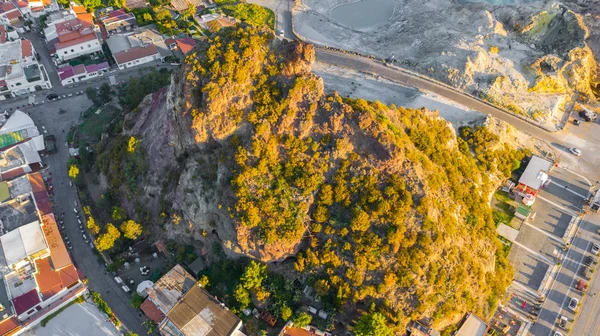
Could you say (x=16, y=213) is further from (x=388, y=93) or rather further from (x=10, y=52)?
(x=388, y=93)

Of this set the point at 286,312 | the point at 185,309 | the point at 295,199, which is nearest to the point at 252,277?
the point at 286,312

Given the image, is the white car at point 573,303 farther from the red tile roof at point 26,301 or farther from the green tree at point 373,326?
the red tile roof at point 26,301

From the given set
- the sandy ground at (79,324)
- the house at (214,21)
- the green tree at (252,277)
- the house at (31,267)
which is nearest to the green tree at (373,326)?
the green tree at (252,277)

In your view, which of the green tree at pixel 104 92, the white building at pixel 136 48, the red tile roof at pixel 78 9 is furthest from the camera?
the red tile roof at pixel 78 9

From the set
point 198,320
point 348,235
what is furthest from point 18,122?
point 348,235

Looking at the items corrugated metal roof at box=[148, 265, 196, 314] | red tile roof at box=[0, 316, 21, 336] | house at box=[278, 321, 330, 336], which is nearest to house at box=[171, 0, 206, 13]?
corrugated metal roof at box=[148, 265, 196, 314]

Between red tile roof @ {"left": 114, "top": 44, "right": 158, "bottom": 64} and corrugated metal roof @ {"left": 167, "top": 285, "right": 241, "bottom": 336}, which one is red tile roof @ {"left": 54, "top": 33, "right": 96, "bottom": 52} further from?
corrugated metal roof @ {"left": 167, "top": 285, "right": 241, "bottom": 336}
